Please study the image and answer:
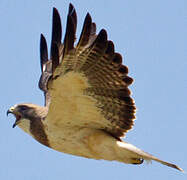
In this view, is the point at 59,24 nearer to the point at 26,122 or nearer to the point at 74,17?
the point at 74,17

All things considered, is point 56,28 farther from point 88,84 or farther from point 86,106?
point 86,106

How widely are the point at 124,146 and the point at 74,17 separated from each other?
2.15 meters

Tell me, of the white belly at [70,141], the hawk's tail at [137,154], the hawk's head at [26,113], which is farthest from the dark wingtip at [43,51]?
the hawk's tail at [137,154]

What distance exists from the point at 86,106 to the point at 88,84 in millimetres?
493

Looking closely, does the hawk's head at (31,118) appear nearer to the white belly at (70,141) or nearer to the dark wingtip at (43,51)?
the white belly at (70,141)

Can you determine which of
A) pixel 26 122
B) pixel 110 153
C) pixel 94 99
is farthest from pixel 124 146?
pixel 26 122

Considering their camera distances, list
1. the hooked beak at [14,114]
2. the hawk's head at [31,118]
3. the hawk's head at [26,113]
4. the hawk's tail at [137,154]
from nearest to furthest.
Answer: the hawk's tail at [137,154] < the hawk's head at [31,118] < the hawk's head at [26,113] < the hooked beak at [14,114]

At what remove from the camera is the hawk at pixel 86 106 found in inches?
360

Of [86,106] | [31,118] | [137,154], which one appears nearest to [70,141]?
[86,106]

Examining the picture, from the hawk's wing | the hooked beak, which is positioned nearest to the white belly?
the hawk's wing

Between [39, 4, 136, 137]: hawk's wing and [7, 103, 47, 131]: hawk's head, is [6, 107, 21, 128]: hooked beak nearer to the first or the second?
[7, 103, 47, 131]: hawk's head

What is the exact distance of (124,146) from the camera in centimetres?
999

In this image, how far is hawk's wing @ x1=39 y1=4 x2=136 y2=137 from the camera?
9008 millimetres

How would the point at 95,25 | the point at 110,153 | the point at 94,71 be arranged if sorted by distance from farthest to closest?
the point at 95,25
the point at 110,153
the point at 94,71
